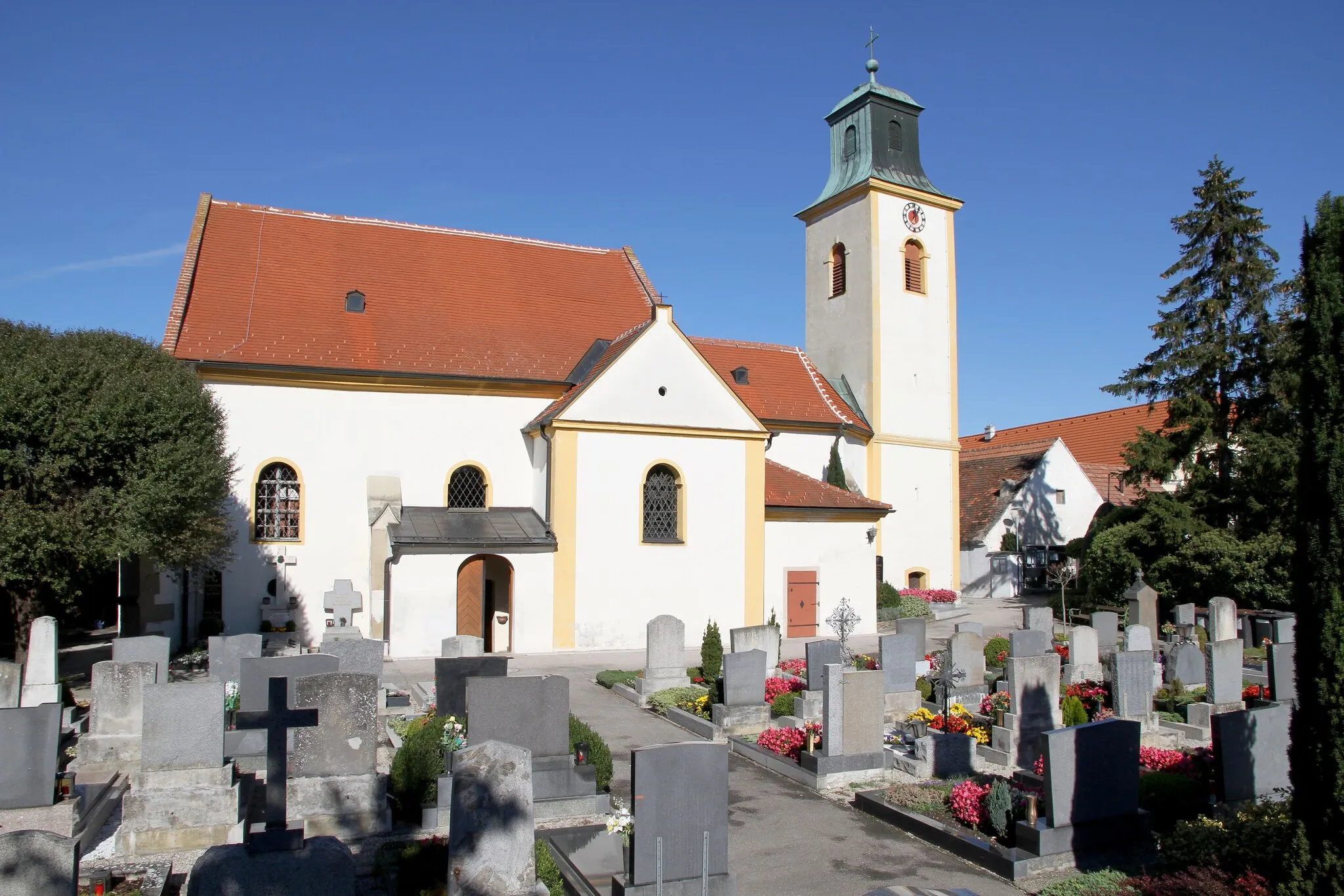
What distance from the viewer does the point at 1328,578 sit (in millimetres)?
5941

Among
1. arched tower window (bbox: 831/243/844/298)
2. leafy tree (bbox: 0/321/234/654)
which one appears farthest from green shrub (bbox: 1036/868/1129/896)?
arched tower window (bbox: 831/243/844/298)

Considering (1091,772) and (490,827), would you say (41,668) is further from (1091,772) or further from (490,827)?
(1091,772)

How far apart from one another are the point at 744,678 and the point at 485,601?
11.0m

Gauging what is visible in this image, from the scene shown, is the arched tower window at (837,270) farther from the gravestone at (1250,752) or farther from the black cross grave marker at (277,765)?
the black cross grave marker at (277,765)

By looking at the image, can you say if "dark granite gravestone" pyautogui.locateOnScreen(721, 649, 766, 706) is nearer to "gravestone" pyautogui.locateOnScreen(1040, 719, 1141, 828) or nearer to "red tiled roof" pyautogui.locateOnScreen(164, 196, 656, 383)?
"gravestone" pyautogui.locateOnScreen(1040, 719, 1141, 828)

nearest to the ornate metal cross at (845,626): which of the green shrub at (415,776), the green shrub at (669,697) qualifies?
the green shrub at (669,697)

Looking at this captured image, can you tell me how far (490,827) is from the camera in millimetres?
5641

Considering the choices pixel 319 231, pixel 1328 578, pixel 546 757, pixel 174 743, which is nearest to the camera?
pixel 1328 578

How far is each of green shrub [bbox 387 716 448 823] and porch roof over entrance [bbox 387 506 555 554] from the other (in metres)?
11.6

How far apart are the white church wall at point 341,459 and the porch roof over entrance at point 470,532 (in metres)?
0.63

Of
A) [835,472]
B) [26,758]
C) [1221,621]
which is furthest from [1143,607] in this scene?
[26,758]

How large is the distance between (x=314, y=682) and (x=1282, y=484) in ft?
77.7

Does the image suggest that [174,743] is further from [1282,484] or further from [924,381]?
[924,381]

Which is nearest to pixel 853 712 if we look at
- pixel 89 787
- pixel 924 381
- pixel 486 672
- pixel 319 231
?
pixel 486 672
